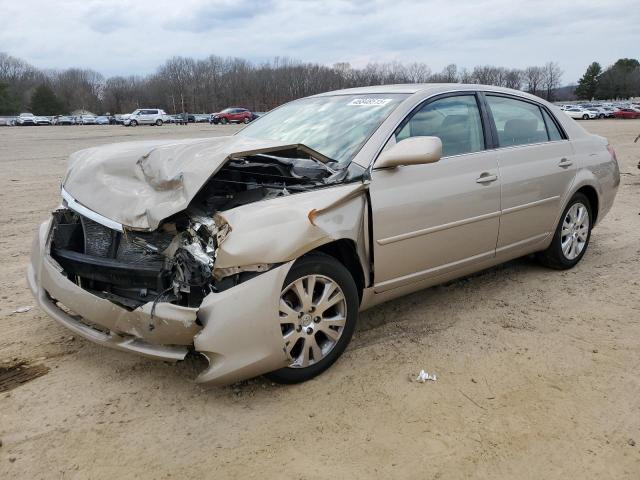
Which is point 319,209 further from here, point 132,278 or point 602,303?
point 602,303

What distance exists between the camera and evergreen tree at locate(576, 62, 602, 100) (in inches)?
4119

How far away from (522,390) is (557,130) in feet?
9.24

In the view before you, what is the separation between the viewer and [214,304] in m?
2.72

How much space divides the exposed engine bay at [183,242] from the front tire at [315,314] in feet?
0.95

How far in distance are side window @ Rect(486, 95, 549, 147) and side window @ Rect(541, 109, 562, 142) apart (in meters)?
0.06

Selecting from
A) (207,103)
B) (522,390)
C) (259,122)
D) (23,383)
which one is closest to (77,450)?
(23,383)

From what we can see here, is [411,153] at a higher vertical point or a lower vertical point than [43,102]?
lower

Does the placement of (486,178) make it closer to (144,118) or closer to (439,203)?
(439,203)

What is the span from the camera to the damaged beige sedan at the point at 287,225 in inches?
111

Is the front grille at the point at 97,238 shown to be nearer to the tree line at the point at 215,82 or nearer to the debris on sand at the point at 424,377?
the debris on sand at the point at 424,377

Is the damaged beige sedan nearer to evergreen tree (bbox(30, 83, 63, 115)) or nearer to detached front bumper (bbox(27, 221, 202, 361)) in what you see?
detached front bumper (bbox(27, 221, 202, 361))

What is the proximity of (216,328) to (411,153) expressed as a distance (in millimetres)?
1597

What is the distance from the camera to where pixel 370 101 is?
3.98m

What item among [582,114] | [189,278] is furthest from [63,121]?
[189,278]
